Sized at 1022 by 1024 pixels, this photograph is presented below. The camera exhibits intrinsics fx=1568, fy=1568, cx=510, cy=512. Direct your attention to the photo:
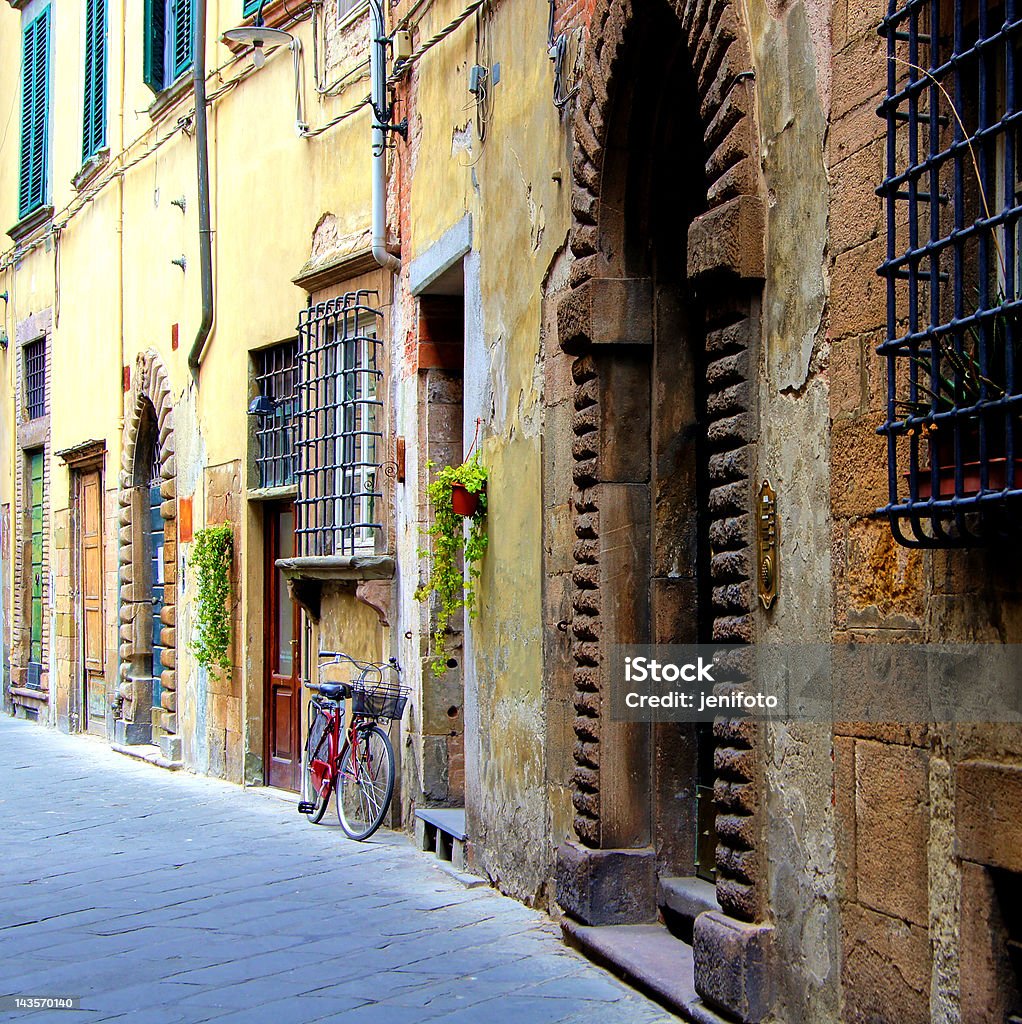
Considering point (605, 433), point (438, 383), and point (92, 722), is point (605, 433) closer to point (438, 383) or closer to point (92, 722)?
point (438, 383)

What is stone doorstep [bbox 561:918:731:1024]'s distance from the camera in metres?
4.90

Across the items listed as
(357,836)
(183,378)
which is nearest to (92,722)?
(183,378)

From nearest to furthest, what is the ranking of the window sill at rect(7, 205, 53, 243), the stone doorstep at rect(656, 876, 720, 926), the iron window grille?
1. the iron window grille
2. the stone doorstep at rect(656, 876, 720, 926)
3. the window sill at rect(7, 205, 53, 243)

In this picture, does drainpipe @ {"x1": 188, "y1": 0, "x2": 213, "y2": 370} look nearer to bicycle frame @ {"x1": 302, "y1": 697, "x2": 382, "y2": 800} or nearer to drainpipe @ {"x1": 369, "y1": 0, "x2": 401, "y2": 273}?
drainpipe @ {"x1": 369, "y1": 0, "x2": 401, "y2": 273}

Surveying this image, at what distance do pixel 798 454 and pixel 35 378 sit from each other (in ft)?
Result: 49.7

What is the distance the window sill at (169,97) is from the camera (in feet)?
40.9

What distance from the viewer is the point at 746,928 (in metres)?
4.57

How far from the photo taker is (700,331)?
5.85 m

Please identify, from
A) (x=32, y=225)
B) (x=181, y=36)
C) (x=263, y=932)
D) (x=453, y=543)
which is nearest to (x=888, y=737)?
(x=263, y=932)

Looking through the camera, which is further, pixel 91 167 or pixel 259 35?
pixel 91 167

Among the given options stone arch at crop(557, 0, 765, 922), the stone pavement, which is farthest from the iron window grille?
the stone pavement

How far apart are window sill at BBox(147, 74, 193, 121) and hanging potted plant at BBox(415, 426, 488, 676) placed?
5.51 meters

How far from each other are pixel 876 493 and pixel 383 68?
5827 mm

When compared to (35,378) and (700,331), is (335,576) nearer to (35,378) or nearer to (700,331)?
(700,331)
